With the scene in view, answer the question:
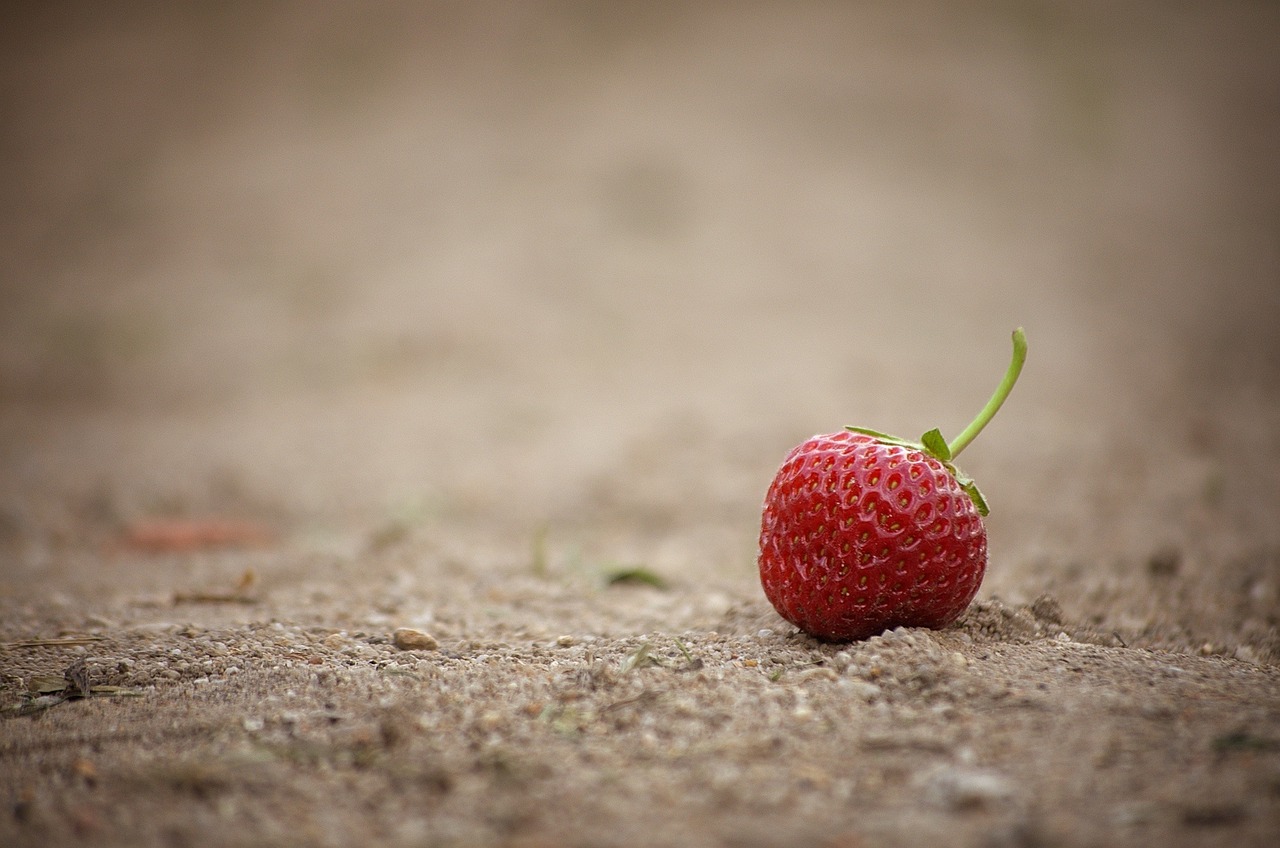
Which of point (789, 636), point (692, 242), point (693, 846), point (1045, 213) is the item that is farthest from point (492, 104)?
point (693, 846)

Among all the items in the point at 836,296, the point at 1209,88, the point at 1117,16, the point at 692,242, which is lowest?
the point at 836,296

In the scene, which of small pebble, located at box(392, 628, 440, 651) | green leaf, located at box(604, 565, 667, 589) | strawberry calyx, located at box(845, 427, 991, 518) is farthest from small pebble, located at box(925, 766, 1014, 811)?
green leaf, located at box(604, 565, 667, 589)

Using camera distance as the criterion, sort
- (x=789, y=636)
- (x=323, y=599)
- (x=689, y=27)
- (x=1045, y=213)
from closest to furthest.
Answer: (x=789, y=636) → (x=323, y=599) → (x=1045, y=213) → (x=689, y=27)

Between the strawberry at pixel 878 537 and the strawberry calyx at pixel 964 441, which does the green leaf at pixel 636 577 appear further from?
the strawberry calyx at pixel 964 441

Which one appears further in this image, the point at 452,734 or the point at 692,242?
the point at 692,242

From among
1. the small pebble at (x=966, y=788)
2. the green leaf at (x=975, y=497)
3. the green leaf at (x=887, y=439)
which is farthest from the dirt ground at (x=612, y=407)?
the green leaf at (x=887, y=439)

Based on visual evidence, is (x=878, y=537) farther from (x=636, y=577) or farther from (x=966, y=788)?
(x=636, y=577)

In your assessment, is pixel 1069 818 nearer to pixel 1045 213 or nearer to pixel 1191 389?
pixel 1191 389

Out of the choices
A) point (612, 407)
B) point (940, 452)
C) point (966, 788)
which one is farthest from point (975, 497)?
point (612, 407)
